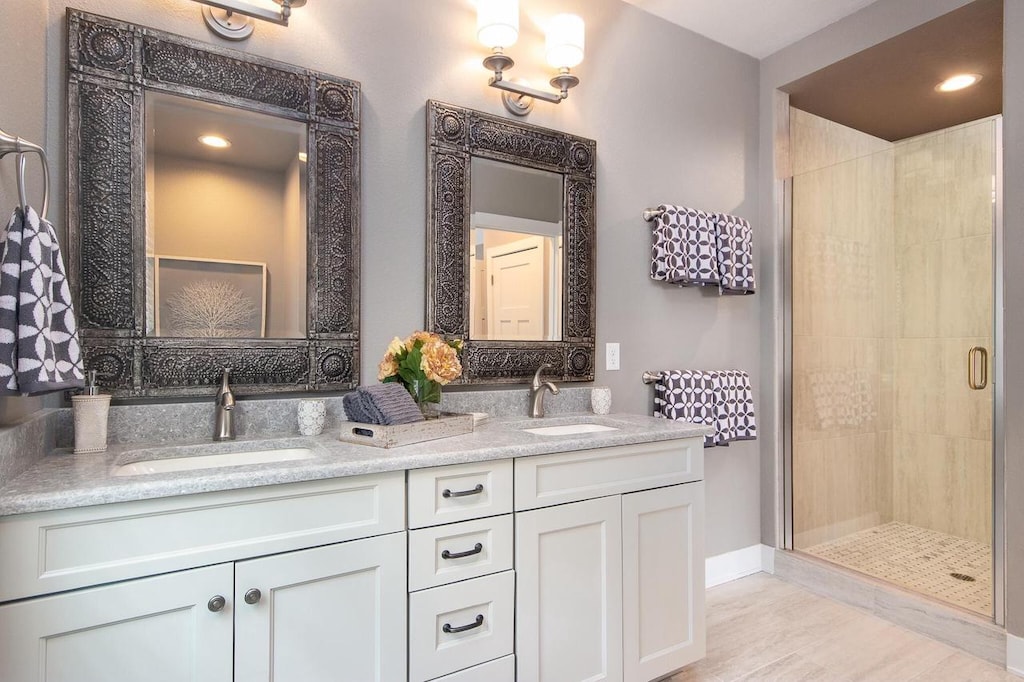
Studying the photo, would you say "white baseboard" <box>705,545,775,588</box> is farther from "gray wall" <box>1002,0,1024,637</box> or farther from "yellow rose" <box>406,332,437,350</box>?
"yellow rose" <box>406,332,437,350</box>

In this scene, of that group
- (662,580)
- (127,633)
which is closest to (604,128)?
(662,580)

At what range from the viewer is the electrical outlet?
2.45m

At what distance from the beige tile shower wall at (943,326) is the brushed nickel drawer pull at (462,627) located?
212 cm

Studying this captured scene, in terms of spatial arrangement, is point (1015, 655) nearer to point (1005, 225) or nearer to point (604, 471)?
point (1005, 225)

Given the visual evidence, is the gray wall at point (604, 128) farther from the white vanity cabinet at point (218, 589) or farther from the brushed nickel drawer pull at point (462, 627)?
the brushed nickel drawer pull at point (462, 627)

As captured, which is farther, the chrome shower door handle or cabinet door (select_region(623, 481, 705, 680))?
the chrome shower door handle

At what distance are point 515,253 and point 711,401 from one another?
3.80ft

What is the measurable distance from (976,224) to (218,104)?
2862 mm

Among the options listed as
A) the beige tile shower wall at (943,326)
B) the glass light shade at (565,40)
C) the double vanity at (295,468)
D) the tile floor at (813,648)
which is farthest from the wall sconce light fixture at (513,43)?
the tile floor at (813,648)

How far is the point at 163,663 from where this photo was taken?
1.11 meters

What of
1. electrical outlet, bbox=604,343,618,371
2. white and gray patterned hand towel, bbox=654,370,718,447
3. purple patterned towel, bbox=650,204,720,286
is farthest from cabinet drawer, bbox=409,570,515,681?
purple patterned towel, bbox=650,204,720,286

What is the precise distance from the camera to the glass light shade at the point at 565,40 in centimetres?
216

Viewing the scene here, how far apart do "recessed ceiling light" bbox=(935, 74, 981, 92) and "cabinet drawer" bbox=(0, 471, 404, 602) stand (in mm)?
3252

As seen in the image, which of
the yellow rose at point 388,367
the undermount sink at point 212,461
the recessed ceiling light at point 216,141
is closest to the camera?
the undermount sink at point 212,461
